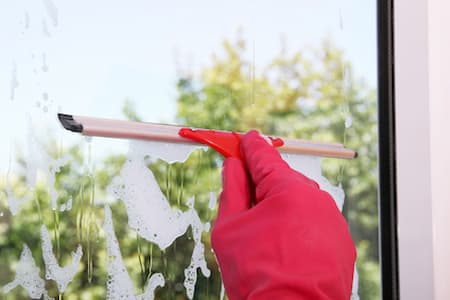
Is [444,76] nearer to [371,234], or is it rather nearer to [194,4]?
[371,234]

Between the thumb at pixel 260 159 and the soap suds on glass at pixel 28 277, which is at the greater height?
the thumb at pixel 260 159

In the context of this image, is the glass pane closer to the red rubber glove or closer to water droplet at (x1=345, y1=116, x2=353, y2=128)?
water droplet at (x1=345, y1=116, x2=353, y2=128)

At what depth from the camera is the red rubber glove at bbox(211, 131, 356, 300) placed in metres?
0.63

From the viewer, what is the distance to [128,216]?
824 millimetres

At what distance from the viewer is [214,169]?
3.03ft

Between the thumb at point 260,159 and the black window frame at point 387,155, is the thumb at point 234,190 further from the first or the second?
the black window frame at point 387,155

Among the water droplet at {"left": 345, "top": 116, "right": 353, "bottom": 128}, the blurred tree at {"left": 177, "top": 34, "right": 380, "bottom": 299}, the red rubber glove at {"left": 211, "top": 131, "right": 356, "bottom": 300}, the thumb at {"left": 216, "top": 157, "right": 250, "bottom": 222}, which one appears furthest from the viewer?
the water droplet at {"left": 345, "top": 116, "right": 353, "bottom": 128}

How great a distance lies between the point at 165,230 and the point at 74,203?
0.14 meters

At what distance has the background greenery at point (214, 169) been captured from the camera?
0.77 m

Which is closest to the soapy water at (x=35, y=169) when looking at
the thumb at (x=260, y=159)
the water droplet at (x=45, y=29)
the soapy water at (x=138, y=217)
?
the soapy water at (x=138, y=217)

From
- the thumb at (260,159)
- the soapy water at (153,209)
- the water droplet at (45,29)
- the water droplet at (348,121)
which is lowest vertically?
the soapy water at (153,209)

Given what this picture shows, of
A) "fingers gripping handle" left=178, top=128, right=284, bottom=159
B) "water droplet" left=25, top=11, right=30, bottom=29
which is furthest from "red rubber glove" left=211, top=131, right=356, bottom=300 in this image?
"water droplet" left=25, top=11, right=30, bottom=29

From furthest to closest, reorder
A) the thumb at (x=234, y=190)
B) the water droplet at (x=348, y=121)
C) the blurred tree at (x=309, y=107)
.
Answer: the water droplet at (x=348, y=121) → the blurred tree at (x=309, y=107) → the thumb at (x=234, y=190)

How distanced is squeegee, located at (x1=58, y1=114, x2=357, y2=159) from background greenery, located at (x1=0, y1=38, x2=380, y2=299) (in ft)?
0.17
